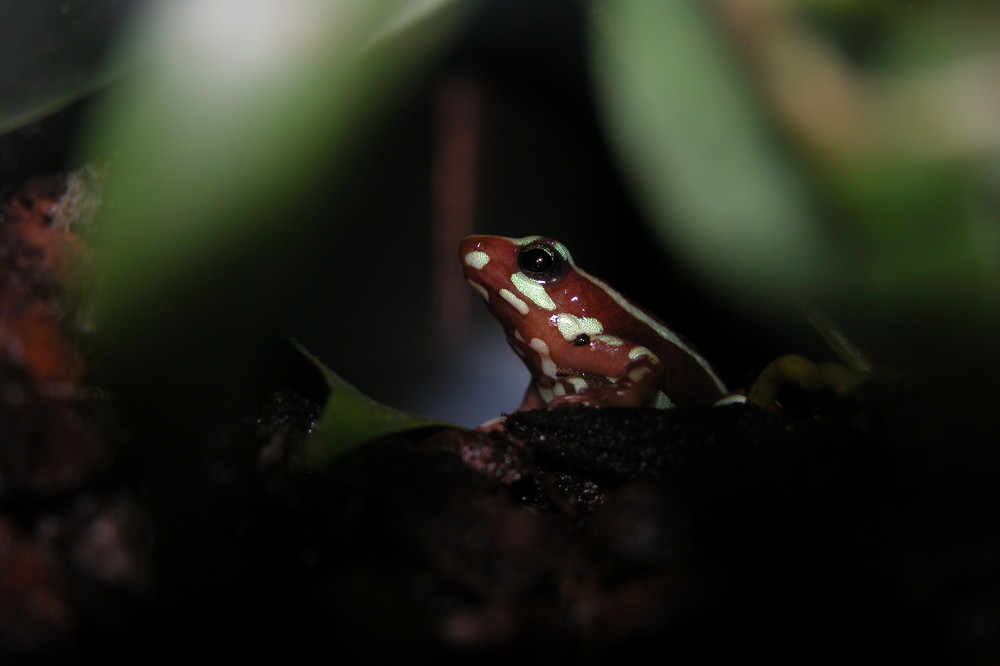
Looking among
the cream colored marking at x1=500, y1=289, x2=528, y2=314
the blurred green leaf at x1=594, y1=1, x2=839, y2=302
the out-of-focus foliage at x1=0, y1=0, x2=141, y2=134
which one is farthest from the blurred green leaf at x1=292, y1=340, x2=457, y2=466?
the cream colored marking at x1=500, y1=289, x2=528, y2=314

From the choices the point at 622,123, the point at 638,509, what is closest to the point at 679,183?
the point at 622,123

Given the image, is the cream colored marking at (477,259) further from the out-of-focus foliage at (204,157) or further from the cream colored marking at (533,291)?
the out-of-focus foliage at (204,157)

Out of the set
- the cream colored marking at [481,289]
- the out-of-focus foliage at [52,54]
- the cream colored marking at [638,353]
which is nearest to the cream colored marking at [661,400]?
Answer: the cream colored marking at [638,353]

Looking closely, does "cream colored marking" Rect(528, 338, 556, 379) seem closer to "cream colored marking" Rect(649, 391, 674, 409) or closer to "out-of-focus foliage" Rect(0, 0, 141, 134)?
"cream colored marking" Rect(649, 391, 674, 409)

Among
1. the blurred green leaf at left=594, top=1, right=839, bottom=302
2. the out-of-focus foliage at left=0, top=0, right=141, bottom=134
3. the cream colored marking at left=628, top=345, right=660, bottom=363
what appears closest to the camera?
the out-of-focus foliage at left=0, top=0, right=141, bottom=134

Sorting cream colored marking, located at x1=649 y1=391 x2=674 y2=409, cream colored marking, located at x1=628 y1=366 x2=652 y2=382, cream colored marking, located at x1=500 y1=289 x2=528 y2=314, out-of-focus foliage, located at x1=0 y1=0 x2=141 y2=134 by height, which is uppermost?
out-of-focus foliage, located at x1=0 y1=0 x2=141 y2=134

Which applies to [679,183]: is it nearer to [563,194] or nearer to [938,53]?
[938,53]
